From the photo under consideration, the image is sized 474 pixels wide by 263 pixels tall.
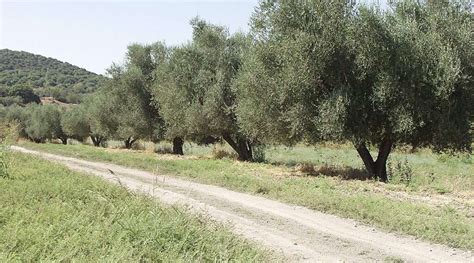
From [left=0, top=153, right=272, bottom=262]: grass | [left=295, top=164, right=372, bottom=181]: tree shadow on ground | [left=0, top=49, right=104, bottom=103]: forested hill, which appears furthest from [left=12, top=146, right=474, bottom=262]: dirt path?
[left=0, top=49, right=104, bottom=103]: forested hill

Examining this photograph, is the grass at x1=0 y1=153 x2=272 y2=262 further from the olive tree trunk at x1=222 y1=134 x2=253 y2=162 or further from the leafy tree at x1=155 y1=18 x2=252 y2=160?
the olive tree trunk at x1=222 y1=134 x2=253 y2=162

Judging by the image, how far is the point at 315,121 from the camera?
19.8m

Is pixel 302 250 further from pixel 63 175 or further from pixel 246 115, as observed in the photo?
pixel 246 115

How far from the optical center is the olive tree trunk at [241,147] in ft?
105

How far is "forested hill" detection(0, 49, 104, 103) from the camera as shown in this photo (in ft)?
488

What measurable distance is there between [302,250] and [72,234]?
4.35 meters

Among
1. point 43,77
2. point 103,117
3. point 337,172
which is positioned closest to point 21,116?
point 103,117

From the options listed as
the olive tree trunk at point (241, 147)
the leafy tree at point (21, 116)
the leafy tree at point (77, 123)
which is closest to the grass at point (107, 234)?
the olive tree trunk at point (241, 147)

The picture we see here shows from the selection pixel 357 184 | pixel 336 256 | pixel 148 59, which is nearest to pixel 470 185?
pixel 357 184

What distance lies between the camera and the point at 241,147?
107ft

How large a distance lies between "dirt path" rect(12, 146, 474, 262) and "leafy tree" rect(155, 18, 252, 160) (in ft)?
49.8

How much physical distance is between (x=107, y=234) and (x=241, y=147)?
83.9 feet

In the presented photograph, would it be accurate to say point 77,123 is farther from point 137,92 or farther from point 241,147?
point 241,147

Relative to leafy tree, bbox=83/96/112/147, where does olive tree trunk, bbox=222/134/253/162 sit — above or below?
below
